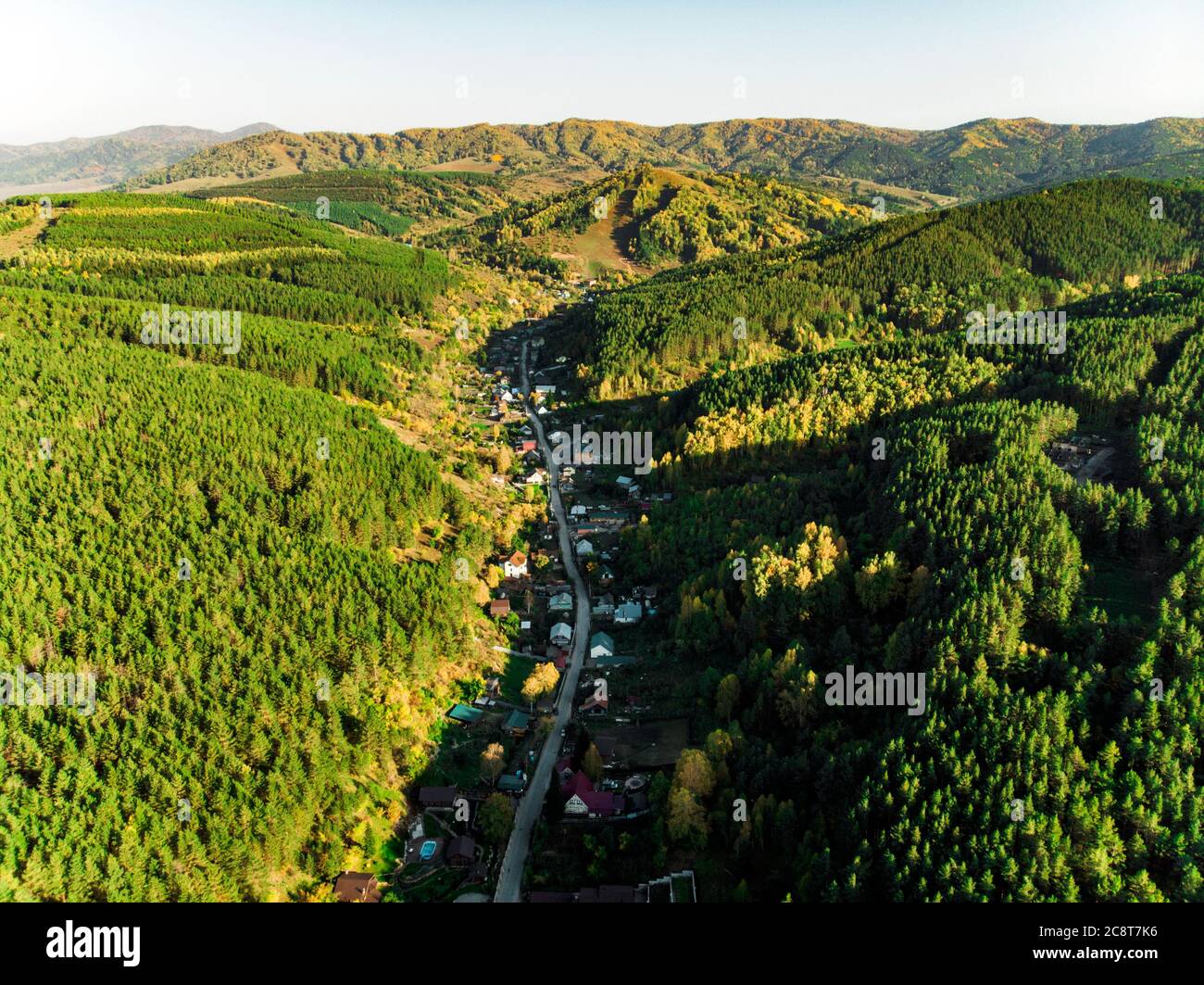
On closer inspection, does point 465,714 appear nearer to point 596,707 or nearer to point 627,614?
point 596,707

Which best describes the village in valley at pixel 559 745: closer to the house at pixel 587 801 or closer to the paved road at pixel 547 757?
the house at pixel 587 801

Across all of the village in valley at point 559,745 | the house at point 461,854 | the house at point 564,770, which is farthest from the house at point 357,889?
the house at point 564,770

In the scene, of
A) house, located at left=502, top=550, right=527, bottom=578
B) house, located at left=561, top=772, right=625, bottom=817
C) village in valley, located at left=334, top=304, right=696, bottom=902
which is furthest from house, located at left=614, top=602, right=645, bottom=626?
house, located at left=561, top=772, right=625, bottom=817

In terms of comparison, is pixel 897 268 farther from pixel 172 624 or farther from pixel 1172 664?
pixel 172 624
